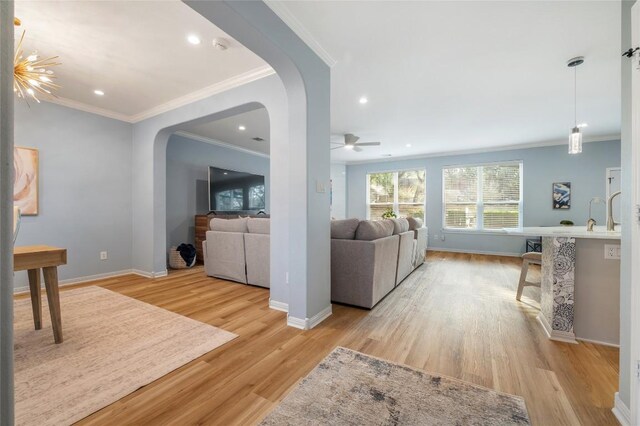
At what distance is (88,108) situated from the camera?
3789 millimetres

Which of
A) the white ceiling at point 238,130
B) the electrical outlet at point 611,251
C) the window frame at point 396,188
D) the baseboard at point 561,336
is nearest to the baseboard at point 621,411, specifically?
the baseboard at point 561,336

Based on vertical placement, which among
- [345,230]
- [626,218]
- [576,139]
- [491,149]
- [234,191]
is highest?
[491,149]

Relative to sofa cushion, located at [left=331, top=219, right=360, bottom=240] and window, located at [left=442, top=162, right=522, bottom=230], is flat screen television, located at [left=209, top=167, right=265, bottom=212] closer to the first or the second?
sofa cushion, located at [left=331, top=219, right=360, bottom=240]

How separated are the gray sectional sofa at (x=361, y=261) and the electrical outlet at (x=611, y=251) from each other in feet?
5.89

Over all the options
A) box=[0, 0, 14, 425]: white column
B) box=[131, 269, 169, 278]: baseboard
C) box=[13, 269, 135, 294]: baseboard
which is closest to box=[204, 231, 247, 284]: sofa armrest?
box=[131, 269, 169, 278]: baseboard

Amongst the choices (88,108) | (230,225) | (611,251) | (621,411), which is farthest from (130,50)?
(611,251)

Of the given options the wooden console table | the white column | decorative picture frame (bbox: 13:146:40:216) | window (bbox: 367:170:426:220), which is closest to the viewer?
the white column

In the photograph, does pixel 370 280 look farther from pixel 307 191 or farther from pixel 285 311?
pixel 307 191

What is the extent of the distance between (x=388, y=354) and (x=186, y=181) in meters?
4.96

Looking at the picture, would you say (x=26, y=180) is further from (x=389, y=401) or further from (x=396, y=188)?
(x=396, y=188)

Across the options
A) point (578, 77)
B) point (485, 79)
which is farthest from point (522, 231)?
point (578, 77)

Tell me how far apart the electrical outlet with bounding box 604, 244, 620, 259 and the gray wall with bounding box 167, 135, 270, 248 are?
5.95 m

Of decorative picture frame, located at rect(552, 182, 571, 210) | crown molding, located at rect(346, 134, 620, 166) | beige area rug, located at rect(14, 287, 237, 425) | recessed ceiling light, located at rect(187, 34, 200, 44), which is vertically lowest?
beige area rug, located at rect(14, 287, 237, 425)

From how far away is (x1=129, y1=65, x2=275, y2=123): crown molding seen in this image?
277 centimetres
